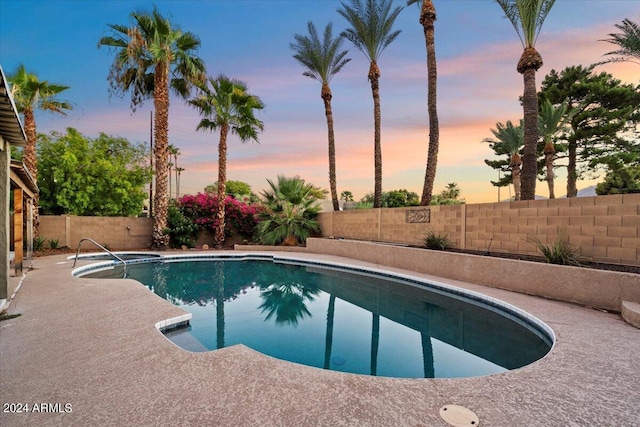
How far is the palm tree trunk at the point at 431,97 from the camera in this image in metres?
11.0

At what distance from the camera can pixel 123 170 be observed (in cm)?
1544

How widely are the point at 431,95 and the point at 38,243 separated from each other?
15787mm

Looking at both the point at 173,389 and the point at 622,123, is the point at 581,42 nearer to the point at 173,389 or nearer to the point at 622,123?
the point at 622,123

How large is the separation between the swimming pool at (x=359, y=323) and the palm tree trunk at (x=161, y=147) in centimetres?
406

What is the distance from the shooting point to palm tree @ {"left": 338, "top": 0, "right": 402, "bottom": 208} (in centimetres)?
1305

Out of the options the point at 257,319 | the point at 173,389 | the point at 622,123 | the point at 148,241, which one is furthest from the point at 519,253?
the point at 622,123

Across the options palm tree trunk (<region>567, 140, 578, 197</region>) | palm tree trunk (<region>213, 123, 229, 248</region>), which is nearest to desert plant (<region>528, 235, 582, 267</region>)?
palm tree trunk (<region>213, 123, 229, 248</region>)

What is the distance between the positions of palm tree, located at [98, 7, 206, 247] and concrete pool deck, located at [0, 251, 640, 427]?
391 inches

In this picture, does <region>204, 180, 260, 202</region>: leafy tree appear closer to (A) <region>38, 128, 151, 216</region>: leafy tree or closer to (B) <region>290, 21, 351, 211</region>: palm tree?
(A) <region>38, 128, 151, 216</region>: leafy tree

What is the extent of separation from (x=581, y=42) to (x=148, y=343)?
14633mm

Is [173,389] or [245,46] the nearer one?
[173,389]

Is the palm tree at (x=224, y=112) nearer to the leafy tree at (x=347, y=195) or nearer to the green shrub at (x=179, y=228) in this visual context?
the green shrub at (x=179, y=228)

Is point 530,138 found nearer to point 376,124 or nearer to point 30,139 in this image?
point 376,124

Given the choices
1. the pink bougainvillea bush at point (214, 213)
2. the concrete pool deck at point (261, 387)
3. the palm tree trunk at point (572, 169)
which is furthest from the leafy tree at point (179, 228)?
the palm tree trunk at point (572, 169)
